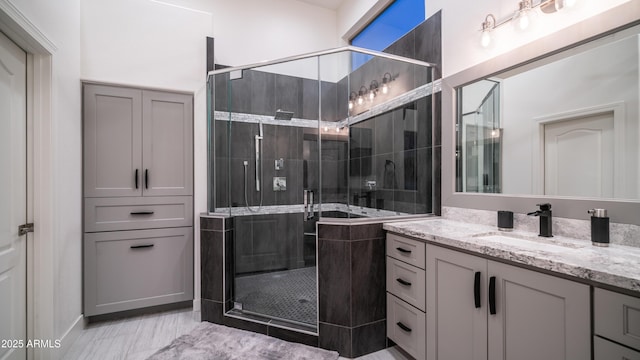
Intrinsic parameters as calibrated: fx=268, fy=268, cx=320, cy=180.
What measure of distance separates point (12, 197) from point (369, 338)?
2.49m

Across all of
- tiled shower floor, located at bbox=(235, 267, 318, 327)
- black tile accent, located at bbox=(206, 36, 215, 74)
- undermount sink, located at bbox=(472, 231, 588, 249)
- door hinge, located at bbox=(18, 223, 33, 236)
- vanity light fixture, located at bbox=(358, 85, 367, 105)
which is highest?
black tile accent, located at bbox=(206, 36, 215, 74)

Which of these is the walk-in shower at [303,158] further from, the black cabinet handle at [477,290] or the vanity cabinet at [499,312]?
the black cabinet handle at [477,290]

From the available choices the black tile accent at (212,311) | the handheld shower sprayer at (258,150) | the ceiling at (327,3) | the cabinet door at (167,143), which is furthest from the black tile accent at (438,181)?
the ceiling at (327,3)

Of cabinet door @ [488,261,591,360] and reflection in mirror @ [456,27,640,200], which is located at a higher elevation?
reflection in mirror @ [456,27,640,200]

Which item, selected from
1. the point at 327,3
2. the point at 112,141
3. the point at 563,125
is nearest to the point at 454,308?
the point at 563,125

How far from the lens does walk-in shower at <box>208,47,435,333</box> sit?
2240 millimetres

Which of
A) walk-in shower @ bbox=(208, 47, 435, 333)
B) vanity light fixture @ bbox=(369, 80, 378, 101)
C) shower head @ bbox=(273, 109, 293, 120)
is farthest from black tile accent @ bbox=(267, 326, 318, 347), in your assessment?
vanity light fixture @ bbox=(369, 80, 378, 101)

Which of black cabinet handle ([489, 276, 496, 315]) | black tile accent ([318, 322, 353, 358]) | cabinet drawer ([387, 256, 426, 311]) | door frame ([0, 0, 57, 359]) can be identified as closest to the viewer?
black cabinet handle ([489, 276, 496, 315])

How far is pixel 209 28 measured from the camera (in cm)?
275

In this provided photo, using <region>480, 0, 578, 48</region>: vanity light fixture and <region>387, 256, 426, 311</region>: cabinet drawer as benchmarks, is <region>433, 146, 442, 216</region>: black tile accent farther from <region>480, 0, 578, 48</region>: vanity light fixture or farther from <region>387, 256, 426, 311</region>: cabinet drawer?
<region>480, 0, 578, 48</region>: vanity light fixture

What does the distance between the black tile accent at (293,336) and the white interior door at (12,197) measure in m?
1.58

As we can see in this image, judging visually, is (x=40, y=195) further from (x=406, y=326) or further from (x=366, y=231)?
(x=406, y=326)

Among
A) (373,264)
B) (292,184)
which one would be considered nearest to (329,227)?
(373,264)

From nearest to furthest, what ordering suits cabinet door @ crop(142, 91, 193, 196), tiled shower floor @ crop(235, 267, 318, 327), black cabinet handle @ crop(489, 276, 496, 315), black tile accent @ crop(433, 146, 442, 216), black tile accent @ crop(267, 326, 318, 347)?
1. black cabinet handle @ crop(489, 276, 496, 315)
2. black tile accent @ crop(267, 326, 318, 347)
3. tiled shower floor @ crop(235, 267, 318, 327)
4. black tile accent @ crop(433, 146, 442, 216)
5. cabinet door @ crop(142, 91, 193, 196)
